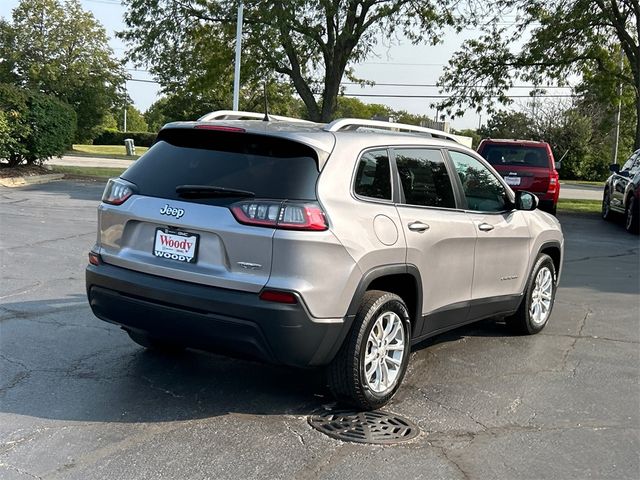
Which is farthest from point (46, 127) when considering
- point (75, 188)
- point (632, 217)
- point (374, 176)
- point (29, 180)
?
point (374, 176)

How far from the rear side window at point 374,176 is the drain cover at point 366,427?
137cm

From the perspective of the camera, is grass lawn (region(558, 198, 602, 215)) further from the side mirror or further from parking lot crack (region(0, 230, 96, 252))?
the side mirror

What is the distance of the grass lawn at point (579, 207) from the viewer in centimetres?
2016

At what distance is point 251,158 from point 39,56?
4774 centimetres

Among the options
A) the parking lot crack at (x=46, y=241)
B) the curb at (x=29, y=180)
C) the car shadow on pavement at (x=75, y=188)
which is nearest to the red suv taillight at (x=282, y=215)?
the parking lot crack at (x=46, y=241)

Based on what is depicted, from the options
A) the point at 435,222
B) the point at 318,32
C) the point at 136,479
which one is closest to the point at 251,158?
the point at 435,222

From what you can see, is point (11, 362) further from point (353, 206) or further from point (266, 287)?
point (353, 206)

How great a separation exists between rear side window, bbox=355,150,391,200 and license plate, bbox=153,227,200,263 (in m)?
1.04

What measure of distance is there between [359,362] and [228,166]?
1.43m

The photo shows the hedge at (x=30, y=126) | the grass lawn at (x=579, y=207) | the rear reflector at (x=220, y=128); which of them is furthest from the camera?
the grass lawn at (x=579, y=207)

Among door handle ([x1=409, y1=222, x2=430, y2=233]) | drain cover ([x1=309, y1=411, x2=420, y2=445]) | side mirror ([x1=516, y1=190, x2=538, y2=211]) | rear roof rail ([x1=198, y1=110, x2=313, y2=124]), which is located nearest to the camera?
drain cover ([x1=309, y1=411, x2=420, y2=445])

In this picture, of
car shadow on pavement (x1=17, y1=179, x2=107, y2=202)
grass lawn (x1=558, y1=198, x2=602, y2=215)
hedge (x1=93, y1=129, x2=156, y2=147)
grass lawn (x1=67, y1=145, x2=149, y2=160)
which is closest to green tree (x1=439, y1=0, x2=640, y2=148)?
grass lawn (x1=558, y1=198, x2=602, y2=215)

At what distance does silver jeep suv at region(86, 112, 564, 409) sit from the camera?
3.98 m

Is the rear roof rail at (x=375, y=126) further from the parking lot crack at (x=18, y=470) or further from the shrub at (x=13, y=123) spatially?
the shrub at (x=13, y=123)
